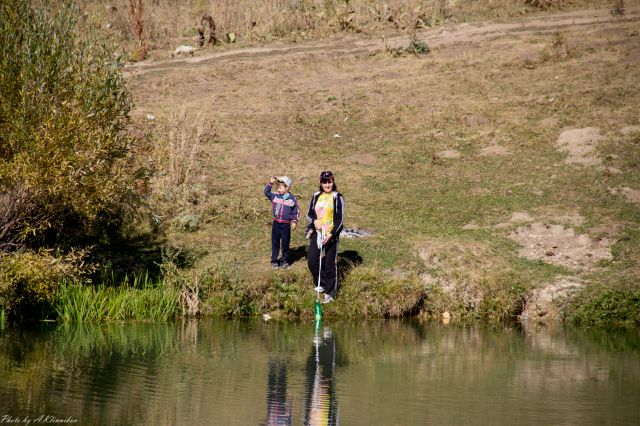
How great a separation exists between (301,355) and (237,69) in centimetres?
2366

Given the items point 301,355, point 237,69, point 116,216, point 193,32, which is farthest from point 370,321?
point 193,32

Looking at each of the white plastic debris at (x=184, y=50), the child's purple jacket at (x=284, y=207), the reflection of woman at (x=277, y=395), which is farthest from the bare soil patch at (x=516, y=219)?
the white plastic debris at (x=184, y=50)

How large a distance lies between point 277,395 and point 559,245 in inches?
420

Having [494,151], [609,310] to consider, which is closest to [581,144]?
[494,151]

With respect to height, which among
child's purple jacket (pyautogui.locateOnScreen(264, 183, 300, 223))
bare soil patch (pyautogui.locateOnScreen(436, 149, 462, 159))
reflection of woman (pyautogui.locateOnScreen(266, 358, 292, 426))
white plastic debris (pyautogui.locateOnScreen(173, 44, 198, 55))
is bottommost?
reflection of woman (pyautogui.locateOnScreen(266, 358, 292, 426))

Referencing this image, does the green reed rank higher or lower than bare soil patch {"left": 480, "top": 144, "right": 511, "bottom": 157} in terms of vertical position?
lower

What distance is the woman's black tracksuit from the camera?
59.4 ft

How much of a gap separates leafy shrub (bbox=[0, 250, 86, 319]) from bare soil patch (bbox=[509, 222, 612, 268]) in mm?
9734

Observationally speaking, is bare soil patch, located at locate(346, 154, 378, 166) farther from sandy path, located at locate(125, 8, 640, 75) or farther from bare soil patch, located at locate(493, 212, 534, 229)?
sandy path, located at locate(125, 8, 640, 75)

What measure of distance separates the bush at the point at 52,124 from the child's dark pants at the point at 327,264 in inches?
144

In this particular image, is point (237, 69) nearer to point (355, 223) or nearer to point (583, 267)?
point (355, 223)

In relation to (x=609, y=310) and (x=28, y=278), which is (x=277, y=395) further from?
(x=609, y=310)

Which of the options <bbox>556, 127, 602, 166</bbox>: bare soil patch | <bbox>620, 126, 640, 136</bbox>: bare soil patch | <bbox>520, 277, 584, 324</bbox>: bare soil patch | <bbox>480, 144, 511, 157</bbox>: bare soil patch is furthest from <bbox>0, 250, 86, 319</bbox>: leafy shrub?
<bbox>620, 126, 640, 136</bbox>: bare soil patch

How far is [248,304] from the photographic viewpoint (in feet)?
60.7
